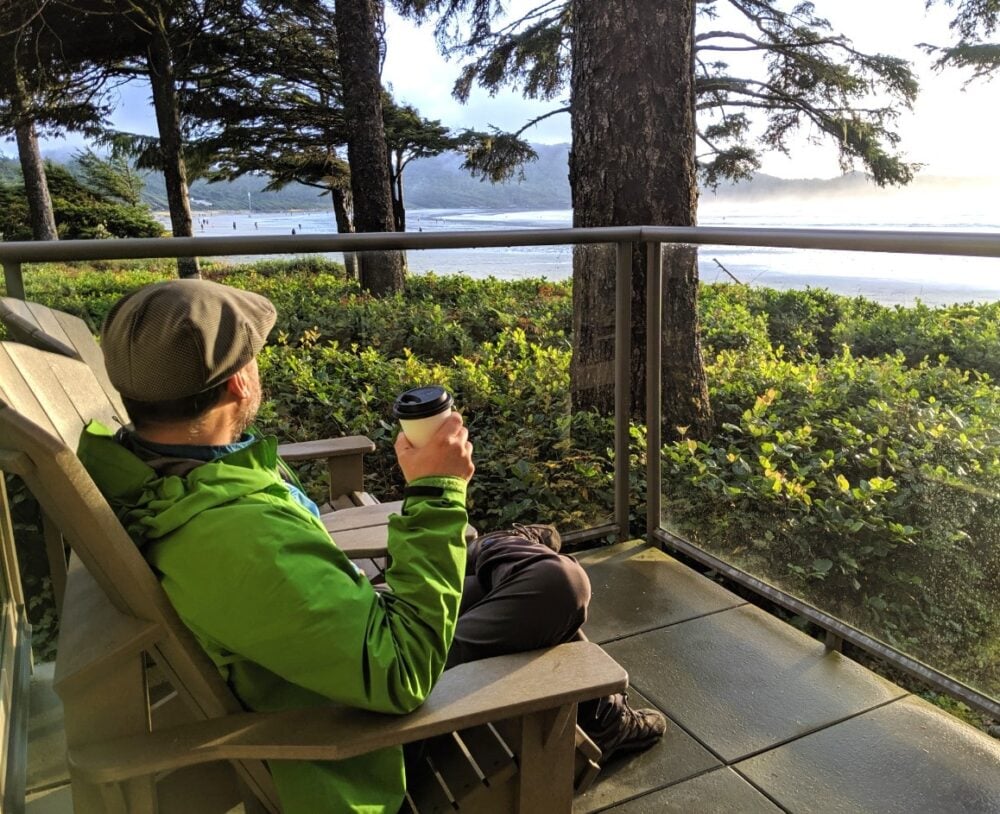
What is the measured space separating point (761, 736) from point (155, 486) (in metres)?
1.81

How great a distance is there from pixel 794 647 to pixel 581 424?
1.22 m

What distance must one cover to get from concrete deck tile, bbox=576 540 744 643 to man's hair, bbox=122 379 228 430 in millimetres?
1888

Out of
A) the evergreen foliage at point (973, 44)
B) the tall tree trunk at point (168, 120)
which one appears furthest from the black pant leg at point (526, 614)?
the tall tree trunk at point (168, 120)

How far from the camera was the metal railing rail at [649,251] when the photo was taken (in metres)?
2.17

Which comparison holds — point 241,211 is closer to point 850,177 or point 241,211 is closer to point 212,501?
point 850,177

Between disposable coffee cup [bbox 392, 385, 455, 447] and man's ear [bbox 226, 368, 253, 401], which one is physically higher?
man's ear [bbox 226, 368, 253, 401]

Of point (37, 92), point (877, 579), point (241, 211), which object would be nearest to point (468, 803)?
point (877, 579)

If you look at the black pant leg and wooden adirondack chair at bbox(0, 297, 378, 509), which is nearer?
the black pant leg

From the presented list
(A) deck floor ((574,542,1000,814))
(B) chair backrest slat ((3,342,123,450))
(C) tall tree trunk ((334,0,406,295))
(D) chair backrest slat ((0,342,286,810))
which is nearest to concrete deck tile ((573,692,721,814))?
(A) deck floor ((574,542,1000,814))

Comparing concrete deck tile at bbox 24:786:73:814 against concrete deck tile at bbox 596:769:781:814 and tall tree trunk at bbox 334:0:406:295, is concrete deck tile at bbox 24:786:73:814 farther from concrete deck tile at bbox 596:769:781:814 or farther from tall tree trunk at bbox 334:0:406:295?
tall tree trunk at bbox 334:0:406:295

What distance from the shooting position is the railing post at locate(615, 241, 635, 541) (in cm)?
320

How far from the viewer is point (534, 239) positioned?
298cm

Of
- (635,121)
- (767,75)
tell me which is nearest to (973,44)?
(767,75)

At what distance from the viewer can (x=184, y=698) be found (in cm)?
124
